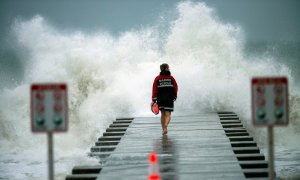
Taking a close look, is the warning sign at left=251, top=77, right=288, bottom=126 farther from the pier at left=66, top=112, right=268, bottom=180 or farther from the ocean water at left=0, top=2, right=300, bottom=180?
the ocean water at left=0, top=2, right=300, bottom=180

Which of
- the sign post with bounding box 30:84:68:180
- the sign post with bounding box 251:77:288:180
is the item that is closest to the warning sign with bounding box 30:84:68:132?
the sign post with bounding box 30:84:68:180

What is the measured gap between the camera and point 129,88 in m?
25.6

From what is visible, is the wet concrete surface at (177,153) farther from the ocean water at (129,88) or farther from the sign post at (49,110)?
the sign post at (49,110)

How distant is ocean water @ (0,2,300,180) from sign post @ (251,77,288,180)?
5444 mm

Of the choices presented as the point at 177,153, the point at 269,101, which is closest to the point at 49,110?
the point at 269,101

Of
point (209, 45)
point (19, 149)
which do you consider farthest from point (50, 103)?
point (209, 45)

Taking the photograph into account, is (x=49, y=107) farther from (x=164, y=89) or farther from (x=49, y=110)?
(x=164, y=89)

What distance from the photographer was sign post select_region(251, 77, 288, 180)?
264 inches

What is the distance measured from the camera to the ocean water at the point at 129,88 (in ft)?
58.9

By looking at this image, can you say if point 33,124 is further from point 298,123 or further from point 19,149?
point 298,123

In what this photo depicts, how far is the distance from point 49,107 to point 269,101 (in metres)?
2.27

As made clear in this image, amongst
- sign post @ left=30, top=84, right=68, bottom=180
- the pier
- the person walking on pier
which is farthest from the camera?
the person walking on pier

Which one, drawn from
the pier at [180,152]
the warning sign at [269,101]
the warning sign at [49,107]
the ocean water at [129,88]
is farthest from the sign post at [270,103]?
the ocean water at [129,88]

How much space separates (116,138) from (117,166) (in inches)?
137
